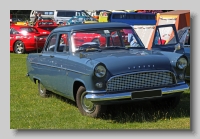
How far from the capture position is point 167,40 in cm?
850

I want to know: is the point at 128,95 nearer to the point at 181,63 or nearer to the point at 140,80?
the point at 140,80

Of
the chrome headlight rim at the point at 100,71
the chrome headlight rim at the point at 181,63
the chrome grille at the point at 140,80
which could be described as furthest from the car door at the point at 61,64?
the chrome headlight rim at the point at 181,63

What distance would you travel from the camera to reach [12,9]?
19.7 ft

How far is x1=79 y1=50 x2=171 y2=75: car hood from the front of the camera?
5.88 meters

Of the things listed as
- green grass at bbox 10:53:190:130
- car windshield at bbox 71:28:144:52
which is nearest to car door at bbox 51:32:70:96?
car windshield at bbox 71:28:144:52

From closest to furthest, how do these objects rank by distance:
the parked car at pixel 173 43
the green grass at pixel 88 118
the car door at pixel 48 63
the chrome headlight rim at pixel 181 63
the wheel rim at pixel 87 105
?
the green grass at pixel 88 118
the wheel rim at pixel 87 105
the chrome headlight rim at pixel 181 63
the car door at pixel 48 63
the parked car at pixel 173 43

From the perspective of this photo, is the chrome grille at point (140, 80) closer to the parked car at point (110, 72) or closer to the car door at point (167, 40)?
the parked car at point (110, 72)

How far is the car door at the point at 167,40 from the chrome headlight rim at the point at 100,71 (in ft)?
7.05

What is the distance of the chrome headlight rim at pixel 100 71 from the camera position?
581 centimetres

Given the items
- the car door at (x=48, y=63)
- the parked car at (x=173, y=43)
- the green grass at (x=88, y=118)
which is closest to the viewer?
the green grass at (x=88, y=118)

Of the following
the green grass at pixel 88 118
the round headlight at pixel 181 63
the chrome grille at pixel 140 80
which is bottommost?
the green grass at pixel 88 118

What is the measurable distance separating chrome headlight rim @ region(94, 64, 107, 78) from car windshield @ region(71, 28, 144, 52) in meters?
0.90

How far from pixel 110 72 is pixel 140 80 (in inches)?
17.6

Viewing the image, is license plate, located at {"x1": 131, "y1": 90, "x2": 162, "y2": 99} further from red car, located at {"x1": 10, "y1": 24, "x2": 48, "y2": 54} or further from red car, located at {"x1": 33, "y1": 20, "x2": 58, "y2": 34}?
red car, located at {"x1": 33, "y1": 20, "x2": 58, "y2": 34}
